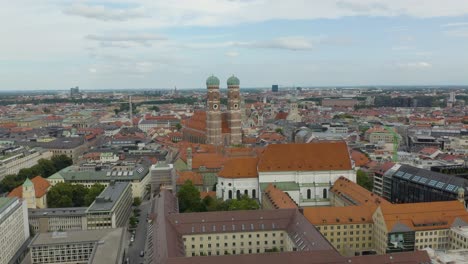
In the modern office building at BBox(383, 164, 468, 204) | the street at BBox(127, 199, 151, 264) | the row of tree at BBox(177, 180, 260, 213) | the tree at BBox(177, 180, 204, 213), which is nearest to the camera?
the street at BBox(127, 199, 151, 264)

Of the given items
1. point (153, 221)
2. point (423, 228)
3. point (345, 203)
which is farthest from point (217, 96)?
point (423, 228)

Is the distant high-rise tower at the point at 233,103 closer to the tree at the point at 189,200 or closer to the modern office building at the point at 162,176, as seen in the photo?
the modern office building at the point at 162,176

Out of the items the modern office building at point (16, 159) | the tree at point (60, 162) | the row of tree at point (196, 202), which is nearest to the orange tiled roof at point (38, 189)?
the modern office building at point (16, 159)

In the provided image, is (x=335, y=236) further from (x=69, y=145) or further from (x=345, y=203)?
(x=69, y=145)

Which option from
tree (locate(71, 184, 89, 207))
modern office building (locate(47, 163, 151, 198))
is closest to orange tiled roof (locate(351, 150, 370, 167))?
modern office building (locate(47, 163, 151, 198))

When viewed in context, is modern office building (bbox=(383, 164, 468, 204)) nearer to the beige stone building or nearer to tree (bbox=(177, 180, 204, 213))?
tree (bbox=(177, 180, 204, 213))

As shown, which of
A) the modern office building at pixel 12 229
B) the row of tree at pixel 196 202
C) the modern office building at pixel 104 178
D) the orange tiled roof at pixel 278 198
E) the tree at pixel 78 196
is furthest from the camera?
the modern office building at pixel 104 178

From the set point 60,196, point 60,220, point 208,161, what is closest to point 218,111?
point 208,161
